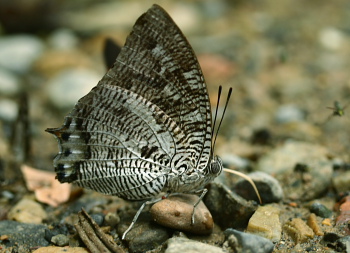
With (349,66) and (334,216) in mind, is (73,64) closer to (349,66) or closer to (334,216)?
(349,66)

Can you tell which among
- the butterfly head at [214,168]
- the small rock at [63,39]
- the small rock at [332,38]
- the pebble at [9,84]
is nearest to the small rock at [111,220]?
the butterfly head at [214,168]

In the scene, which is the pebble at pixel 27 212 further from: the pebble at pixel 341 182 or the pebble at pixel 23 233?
the pebble at pixel 341 182

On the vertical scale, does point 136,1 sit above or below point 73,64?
above

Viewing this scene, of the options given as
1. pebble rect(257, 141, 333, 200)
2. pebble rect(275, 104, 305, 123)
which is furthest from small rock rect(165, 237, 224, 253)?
pebble rect(275, 104, 305, 123)

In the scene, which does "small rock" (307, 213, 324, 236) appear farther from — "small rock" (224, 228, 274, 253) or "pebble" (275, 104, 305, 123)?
"pebble" (275, 104, 305, 123)

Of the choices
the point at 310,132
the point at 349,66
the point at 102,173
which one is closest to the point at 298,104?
the point at 310,132
